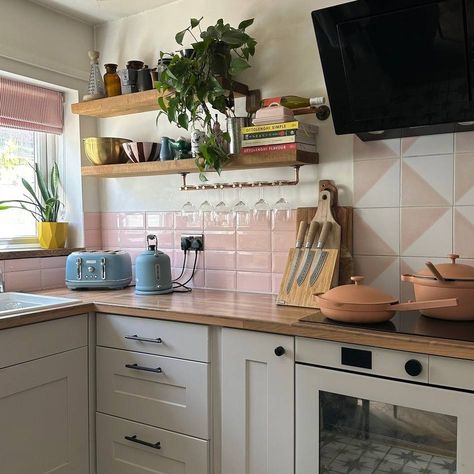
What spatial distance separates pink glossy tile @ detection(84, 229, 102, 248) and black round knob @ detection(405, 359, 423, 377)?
196 centimetres

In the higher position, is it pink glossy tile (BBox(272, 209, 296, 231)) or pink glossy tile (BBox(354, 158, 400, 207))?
pink glossy tile (BBox(354, 158, 400, 207))

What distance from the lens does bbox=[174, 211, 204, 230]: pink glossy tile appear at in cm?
260

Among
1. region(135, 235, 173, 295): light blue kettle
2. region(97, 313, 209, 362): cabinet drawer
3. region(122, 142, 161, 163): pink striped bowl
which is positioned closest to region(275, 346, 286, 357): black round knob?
region(97, 313, 209, 362): cabinet drawer

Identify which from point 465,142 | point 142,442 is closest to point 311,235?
point 465,142

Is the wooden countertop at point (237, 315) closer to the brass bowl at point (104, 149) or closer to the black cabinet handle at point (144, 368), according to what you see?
the black cabinet handle at point (144, 368)

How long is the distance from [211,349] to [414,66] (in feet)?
3.85

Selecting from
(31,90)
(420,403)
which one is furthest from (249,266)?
(31,90)

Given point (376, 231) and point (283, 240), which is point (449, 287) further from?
point (283, 240)

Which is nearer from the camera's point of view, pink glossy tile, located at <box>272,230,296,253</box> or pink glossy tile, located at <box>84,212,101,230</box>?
pink glossy tile, located at <box>272,230,296,253</box>

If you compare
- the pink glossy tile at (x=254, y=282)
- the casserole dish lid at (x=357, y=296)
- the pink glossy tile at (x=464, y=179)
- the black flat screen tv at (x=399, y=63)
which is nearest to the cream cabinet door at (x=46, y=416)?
the pink glossy tile at (x=254, y=282)

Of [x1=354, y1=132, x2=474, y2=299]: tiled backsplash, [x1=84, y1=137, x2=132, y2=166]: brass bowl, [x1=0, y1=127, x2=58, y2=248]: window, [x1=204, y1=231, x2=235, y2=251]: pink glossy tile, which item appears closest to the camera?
[x1=354, y1=132, x2=474, y2=299]: tiled backsplash

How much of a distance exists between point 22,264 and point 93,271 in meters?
0.38

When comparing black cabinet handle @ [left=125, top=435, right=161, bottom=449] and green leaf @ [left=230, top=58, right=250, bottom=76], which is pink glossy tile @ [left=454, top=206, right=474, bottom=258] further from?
black cabinet handle @ [left=125, top=435, right=161, bottom=449]

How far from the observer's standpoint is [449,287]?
1650mm
